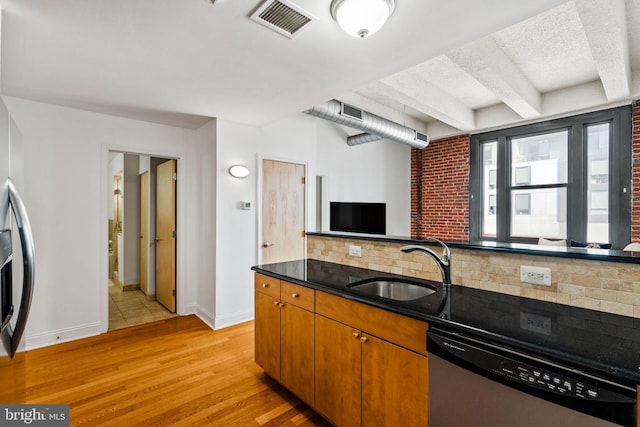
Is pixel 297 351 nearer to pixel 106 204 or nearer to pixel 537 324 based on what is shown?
pixel 537 324

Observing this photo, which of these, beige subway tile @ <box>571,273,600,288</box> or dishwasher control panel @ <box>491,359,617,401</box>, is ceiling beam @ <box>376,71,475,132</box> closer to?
beige subway tile @ <box>571,273,600,288</box>

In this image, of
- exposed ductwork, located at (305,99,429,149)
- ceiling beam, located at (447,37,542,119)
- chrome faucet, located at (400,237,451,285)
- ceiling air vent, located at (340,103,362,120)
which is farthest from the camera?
ceiling air vent, located at (340,103,362,120)

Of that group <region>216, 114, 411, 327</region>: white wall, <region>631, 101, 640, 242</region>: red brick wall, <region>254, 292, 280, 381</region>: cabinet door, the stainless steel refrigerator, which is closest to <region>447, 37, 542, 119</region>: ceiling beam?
<region>631, 101, 640, 242</region>: red brick wall

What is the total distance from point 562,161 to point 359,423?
16.0ft

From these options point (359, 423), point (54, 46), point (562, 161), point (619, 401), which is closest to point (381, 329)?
point (359, 423)

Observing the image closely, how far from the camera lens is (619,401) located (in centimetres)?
87

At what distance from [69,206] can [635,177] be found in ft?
21.6

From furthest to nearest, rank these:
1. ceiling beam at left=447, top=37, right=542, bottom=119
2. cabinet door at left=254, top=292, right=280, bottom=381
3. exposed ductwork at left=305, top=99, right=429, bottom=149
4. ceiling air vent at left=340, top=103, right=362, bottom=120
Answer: ceiling air vent at left=340, top=103, right=362, bottom=120 < exposed ductwork at left=305, top=99, right=429, bottom=149 < ceiling beam at left=447, top=37, right=542, bottom=119 < cabinet door at left=254, top=292, right=280, bottom=381

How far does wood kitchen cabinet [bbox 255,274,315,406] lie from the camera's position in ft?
6.35

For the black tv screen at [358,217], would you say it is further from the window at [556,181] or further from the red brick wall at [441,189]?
the window at [556,181]

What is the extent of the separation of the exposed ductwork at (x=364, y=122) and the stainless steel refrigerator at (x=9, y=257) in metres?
2.59

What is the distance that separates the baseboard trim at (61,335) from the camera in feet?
9.75

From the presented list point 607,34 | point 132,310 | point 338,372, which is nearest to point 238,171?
point 132,310

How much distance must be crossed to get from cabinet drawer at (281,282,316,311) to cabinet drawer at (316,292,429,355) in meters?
0.06
